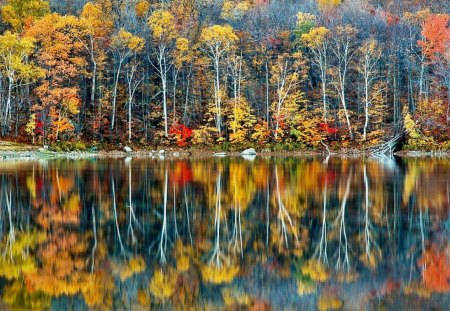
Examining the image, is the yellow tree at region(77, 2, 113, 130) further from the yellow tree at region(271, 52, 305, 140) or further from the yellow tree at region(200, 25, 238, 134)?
the yellow tree at region(271, 52, 305, 140)

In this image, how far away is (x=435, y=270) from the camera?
10352mm

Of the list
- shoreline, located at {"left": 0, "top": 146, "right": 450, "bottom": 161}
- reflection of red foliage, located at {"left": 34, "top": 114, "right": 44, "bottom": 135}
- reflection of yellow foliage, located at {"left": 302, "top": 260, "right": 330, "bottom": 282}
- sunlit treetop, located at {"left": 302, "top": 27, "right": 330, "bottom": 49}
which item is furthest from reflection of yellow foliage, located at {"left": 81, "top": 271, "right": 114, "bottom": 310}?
sunlit treetop, located at {"left": 302, "top": 27, "right": 330, "bottom": 49}

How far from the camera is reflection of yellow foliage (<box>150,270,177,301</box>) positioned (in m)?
9.33

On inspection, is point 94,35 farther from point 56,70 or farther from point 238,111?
point 238,111

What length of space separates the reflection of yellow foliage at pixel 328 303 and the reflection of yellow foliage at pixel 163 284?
2.24 m

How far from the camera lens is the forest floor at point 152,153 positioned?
1925 inches

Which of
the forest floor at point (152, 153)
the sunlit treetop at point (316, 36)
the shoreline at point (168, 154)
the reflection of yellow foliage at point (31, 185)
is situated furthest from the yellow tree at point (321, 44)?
the reflection of yellow foliage at point (31, 185)

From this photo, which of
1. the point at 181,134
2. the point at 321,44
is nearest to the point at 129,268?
the point at 181,134

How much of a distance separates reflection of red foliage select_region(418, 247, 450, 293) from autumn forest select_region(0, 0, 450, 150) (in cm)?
4453

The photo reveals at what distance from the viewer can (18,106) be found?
182 feet

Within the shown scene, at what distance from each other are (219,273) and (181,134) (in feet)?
155

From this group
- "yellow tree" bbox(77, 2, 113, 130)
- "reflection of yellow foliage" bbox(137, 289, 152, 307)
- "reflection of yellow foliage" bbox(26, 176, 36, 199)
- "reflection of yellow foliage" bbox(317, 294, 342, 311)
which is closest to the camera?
"reflection of yellow foliage" bbox(317, 294, 342, 311)

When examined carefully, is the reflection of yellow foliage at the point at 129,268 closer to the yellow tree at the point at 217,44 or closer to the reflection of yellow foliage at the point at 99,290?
the reflection of yellow foliage at the point at 99,290

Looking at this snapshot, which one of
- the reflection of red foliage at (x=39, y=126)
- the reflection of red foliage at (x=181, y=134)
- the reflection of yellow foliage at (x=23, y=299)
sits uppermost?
the reflection of red foliage at (x=39, y=126)
